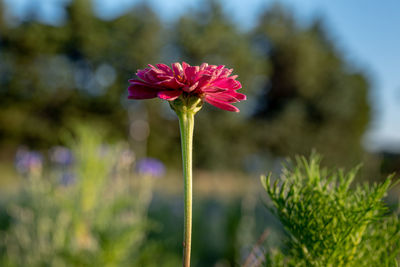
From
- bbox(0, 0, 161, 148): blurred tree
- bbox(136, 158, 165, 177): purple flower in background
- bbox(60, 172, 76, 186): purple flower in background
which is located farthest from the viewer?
bbox(0, 0, 161, 148): blurred tree

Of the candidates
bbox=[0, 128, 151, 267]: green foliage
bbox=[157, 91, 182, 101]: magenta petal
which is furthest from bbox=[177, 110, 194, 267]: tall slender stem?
bbox=[0, 128, 151, 267]: green foliage

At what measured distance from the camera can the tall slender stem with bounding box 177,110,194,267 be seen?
0.45 metres

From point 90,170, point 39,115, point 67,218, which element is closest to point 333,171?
point 90,170

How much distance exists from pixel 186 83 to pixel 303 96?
61.1 ft

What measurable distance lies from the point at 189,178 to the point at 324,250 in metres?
0.22

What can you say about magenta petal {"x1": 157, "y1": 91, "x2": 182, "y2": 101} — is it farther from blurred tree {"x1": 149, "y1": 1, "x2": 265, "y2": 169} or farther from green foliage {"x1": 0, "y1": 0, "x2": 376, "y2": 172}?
blurred tree {"x1": 149, "y1": 1, "x2": 265, "y2": 169}

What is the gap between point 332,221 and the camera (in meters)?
0.53

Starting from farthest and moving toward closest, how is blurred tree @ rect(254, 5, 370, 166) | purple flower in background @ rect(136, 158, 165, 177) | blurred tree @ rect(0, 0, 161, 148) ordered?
blurred tree @ rect(254, 5, 370, 166)
blurred tree @ rect(0, 0, 161, 148)
purple flower in background @ rect(136, 158, 165, 177)

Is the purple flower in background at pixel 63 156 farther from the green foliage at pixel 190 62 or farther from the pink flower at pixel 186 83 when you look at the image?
the green foliage at pixel 190 62

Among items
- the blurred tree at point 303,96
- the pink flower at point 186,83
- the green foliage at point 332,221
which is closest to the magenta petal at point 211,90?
the pink flower at point 186,83

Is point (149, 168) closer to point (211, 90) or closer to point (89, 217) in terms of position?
point (89, 217)

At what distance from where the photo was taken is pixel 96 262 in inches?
Answer: 54.4

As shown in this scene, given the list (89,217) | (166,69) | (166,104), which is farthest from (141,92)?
(166,104)

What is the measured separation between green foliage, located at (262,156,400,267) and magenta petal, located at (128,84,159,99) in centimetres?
18
